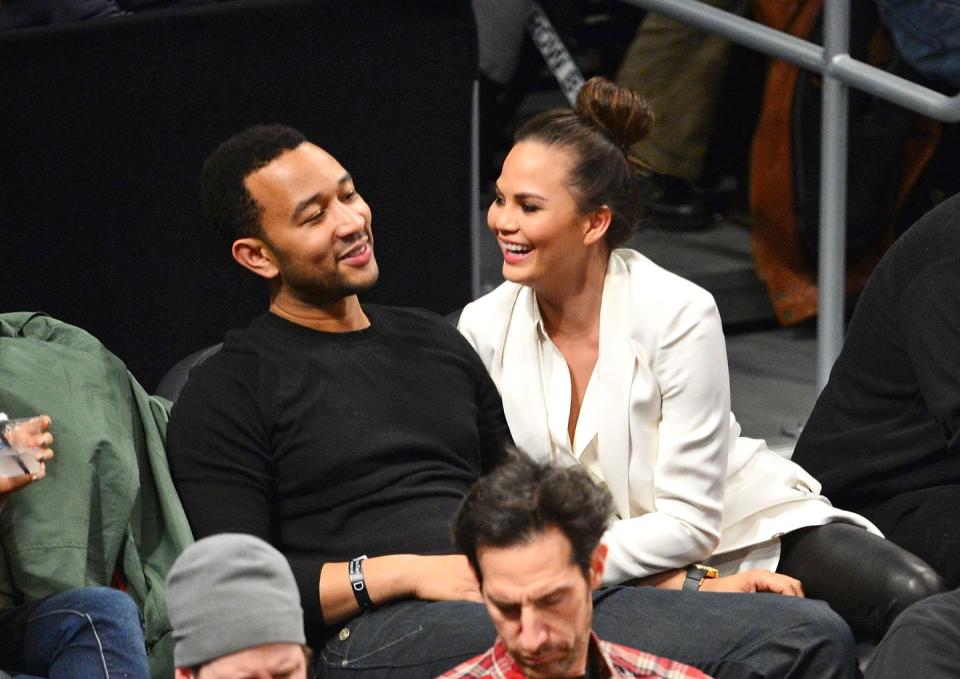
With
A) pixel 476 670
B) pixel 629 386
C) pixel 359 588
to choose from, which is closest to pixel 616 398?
pixel 629 386

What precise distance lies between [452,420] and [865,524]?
682 mm

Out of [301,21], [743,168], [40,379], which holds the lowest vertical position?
[743,168]

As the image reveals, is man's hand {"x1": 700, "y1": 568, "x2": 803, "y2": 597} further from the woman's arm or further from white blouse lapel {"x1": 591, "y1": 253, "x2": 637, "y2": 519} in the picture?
white blouse lapel {"x1": 591, "y1": 253, "x2": 637, "y2": 519}

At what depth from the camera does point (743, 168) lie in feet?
17.0

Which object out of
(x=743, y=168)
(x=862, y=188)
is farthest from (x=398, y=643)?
(x=743, y=168)

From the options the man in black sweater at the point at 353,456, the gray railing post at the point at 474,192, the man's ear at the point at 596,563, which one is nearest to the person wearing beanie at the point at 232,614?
the man's ear at the point at 596,563

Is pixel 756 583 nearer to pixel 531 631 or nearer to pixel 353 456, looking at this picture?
pixel 353 456

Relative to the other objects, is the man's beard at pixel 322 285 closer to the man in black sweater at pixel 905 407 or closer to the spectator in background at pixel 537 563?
the spectator in background at pixel 537 563

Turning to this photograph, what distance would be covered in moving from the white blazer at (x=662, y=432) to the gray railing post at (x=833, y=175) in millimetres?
987

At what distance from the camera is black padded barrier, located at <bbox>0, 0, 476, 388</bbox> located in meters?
3.44

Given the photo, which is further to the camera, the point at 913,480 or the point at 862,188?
the point at 862,188

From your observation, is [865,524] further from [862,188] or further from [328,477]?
[862,188]

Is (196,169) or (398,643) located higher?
(196,169)

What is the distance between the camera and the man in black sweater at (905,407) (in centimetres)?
274
